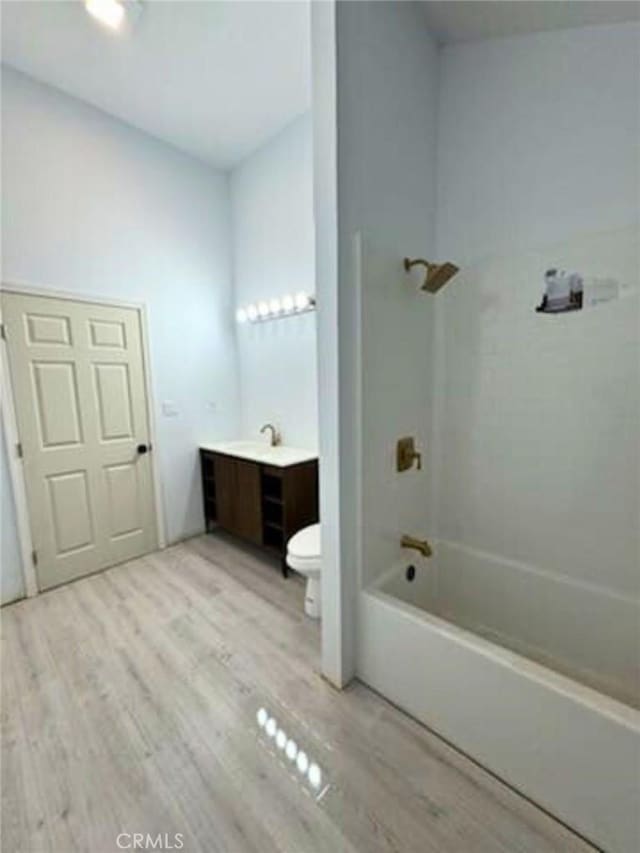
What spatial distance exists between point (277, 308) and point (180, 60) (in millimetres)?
1511

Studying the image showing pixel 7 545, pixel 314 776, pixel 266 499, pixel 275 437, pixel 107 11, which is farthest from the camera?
pixel 275 437

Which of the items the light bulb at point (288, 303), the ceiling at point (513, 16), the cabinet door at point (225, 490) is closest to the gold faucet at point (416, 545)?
the cabinet door at point (225, 490)

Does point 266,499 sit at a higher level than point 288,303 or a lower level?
lower

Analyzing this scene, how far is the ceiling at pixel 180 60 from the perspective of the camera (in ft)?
6.37

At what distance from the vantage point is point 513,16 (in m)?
1.60

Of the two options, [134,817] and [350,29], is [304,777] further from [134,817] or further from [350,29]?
[350,29]

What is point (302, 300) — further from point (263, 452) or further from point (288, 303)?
point (263, 452)

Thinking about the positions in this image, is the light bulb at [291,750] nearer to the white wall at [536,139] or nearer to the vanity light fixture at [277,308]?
the white wall at [536,139]

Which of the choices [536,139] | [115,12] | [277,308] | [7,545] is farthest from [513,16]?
[7,545]

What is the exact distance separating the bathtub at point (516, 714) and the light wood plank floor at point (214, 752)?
83 mm

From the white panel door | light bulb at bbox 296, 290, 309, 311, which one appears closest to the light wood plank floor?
the white panel door

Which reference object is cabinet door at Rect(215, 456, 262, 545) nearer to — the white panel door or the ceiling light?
the white panel door

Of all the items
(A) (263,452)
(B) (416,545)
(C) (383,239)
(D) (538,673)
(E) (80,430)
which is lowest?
(D) (538,673)

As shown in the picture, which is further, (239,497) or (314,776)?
(239,497)
